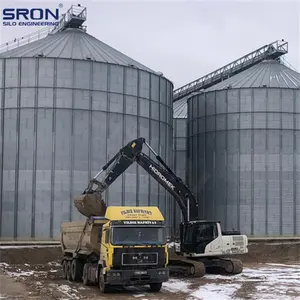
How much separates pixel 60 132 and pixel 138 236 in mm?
18705

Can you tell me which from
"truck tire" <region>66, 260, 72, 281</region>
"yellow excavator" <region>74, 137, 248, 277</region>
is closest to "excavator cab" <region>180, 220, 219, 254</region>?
"yellow excavator" <region>74, 137, 248, 277</region>

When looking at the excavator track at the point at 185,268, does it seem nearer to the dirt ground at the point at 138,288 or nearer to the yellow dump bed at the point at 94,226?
the dirt ground at the point at 138,288

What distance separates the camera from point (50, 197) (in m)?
36.8

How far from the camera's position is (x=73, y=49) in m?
41.3

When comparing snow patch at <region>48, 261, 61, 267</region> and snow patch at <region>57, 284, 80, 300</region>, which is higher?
A: snow patch at <region>57, 284, 80, 300</region>

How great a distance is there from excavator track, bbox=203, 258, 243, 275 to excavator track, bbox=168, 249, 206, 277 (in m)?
1.42

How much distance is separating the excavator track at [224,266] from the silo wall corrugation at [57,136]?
1228cm

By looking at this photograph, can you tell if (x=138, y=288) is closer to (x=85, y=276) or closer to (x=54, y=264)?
(x=85, y=276)

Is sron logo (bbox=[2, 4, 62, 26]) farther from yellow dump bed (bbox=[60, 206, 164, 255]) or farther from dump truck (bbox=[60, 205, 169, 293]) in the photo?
dump truck (bbox=[60, 205, 169, 293])

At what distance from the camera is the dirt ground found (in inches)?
760

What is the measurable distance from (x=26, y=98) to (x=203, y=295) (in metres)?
22.3

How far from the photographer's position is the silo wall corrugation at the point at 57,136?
121ft

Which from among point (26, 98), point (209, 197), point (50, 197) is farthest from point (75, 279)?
point (209, 197)

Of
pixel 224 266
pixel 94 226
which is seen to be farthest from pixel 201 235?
pixel 94 226
